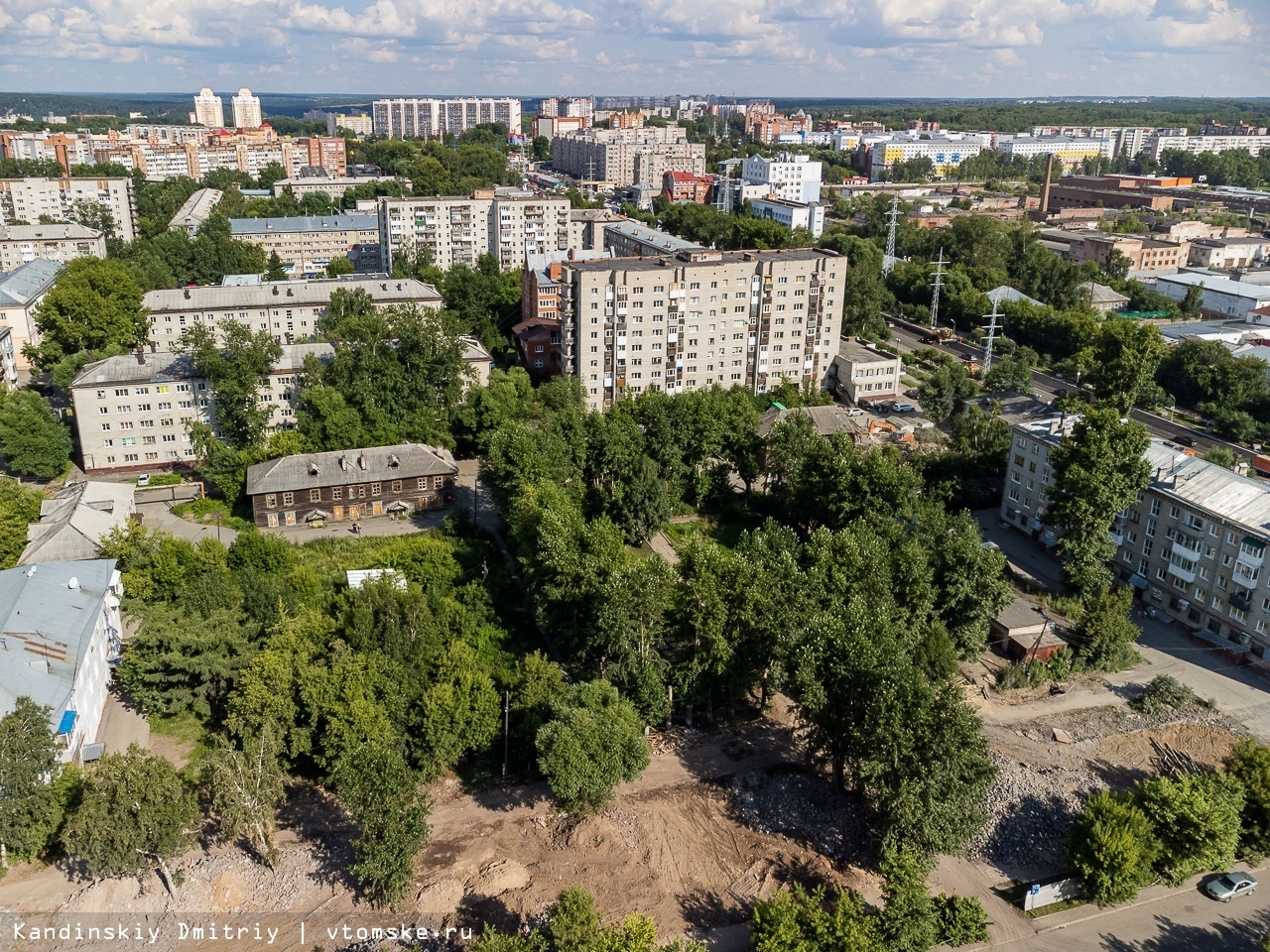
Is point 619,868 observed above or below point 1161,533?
below

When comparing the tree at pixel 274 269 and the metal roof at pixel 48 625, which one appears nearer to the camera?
the metal roof at pixel 48 625

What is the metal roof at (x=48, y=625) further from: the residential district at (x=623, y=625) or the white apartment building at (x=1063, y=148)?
the white apartment building at (x=1063, y=148)

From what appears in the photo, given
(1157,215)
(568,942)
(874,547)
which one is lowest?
(568,942)

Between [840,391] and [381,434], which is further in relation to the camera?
[840,391]

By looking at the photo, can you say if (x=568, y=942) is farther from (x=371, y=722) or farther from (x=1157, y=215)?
(x=1157, y=215)


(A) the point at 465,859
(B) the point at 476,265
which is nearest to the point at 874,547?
(A) the point at 465,859

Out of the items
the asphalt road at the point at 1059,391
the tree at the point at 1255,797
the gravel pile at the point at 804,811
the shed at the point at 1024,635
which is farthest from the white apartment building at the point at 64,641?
the asphalt road at the point at 1059,391

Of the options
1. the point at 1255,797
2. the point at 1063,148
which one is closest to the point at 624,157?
the point at 1063,148
